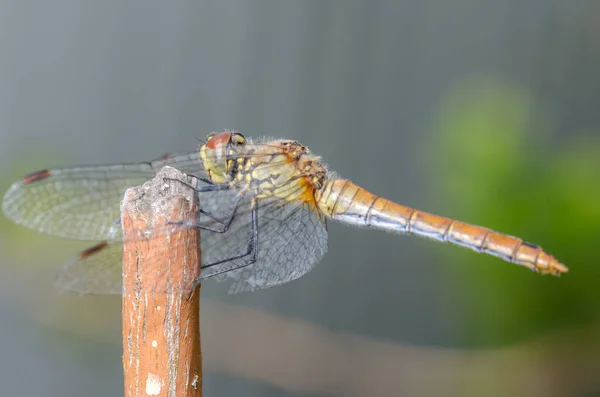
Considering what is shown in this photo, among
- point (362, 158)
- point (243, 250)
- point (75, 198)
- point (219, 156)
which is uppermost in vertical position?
point (219, 156)

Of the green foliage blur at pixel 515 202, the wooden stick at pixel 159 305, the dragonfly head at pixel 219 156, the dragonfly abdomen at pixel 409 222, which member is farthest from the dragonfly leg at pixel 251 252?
the green foliage blur at pixel 515 202

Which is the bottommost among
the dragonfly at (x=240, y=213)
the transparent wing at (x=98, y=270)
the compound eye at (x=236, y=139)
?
the transparent wing at (x=98, y=270)

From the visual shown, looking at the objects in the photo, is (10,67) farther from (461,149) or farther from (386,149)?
(461,149)

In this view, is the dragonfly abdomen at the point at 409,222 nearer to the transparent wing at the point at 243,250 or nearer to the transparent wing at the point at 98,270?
the transparent wing at the point at 243,250

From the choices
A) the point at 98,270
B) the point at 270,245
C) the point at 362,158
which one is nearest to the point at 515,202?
the point at 270,245

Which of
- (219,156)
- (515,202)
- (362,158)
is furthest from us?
(362,158)

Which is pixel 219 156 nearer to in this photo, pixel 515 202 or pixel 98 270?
pixel 98 270

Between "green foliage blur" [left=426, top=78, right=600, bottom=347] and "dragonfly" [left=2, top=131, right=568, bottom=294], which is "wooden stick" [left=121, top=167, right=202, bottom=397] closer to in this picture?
"dragonfly" [left=2, top=131, right=568, bottom=294]

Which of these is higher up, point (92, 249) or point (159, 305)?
point (159, 305)
